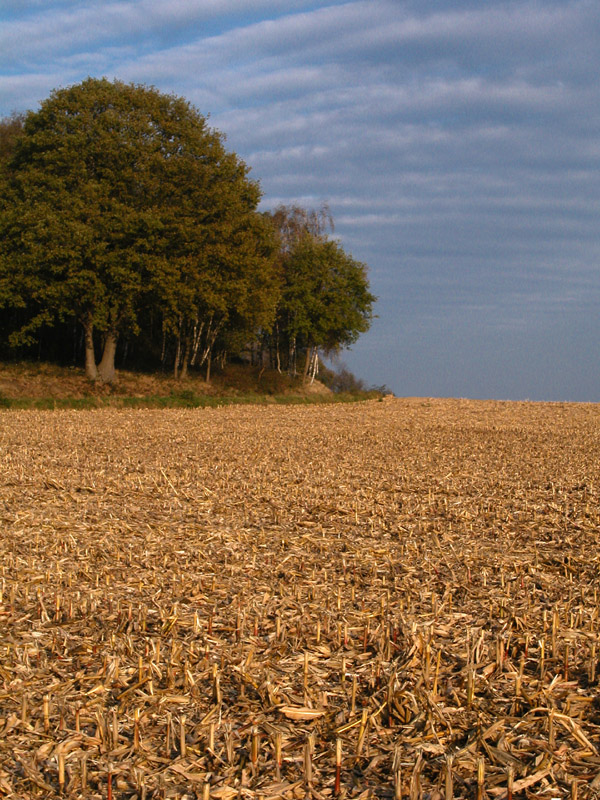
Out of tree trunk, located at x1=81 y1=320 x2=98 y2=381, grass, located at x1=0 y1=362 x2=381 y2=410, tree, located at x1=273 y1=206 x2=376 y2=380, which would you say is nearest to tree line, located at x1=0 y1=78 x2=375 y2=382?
tree trunk, located at x1=81 y1=320 x2=98 y2=381

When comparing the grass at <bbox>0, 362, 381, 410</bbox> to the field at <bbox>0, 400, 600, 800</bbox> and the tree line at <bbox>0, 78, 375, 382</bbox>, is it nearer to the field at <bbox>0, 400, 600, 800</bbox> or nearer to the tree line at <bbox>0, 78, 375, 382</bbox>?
the tree line at <bbox>0, 78, 375, 382</bbox>

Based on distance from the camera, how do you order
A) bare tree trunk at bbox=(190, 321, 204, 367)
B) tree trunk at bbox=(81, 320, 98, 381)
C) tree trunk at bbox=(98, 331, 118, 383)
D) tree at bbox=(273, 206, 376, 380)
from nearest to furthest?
tree trunk at bbox=(81, 320, 98, 381), tree trunk at bbox=(98, 331, 118, 383), bare tree trunk at bbox=(190, 321, 204, 367), tree at bbox=(273, 206, 376, 380)

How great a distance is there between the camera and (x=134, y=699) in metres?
5.25

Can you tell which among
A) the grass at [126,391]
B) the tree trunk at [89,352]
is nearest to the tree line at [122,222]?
the tree trunk at [89,352]

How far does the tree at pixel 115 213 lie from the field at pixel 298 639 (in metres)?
26.1

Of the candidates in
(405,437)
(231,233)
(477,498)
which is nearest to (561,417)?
(405,437)

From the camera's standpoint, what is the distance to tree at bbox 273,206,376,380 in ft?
Result: 191

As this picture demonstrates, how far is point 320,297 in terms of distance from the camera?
193 feet

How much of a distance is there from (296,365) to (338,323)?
9.17m

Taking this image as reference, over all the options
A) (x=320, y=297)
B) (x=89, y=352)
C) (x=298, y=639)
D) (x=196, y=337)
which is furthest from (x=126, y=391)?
(x=298, y=639)

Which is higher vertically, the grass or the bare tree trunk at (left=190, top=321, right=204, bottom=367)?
the bare tree trunk at (left=190, top=321, right=204, bottom=367)

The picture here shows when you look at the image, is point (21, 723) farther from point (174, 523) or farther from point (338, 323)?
point (338, 323)

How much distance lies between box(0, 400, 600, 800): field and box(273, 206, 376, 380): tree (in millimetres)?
44091

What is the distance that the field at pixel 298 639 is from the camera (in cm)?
448
